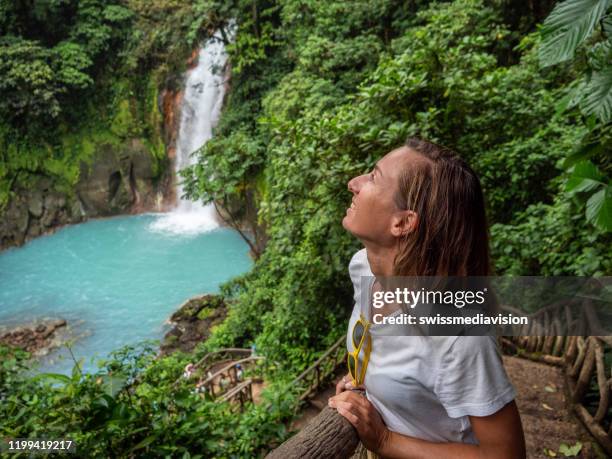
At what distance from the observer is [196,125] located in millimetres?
16031

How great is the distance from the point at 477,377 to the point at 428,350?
0.10 metres

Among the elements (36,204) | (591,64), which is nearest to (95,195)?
(36,204)

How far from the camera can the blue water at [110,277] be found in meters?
10.3

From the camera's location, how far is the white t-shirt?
0.82 metres

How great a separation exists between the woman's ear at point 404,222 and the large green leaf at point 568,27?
3.70 feet

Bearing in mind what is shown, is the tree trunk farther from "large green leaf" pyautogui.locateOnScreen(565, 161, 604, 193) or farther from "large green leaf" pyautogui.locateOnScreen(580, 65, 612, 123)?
"large green leaf" pyautogui.locateOnScreen(565, 161, 604, 193)

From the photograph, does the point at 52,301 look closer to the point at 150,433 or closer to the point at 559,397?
the point at 150,433

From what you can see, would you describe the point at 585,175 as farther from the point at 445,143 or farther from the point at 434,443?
the point at 445,143

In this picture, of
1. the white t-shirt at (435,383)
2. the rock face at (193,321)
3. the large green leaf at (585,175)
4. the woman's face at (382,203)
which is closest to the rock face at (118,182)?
the rock face at (193,321)

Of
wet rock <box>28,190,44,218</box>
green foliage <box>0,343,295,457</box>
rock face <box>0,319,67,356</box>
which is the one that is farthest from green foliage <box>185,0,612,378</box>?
wet rock <box>28,190,44,218</box>

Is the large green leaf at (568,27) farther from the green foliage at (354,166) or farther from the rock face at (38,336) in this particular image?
the rock face at (38,336)

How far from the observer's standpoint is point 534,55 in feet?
15.7

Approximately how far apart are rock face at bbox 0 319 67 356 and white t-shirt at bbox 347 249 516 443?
10204 mm

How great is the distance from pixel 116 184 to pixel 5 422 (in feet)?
54.0
